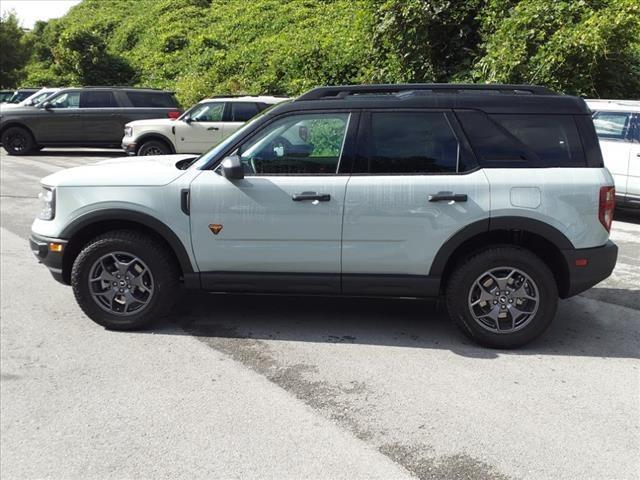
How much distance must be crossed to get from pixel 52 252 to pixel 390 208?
8.51 feet

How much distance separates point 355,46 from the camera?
61.2 feet

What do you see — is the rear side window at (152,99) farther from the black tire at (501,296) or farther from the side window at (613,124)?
the black tire at (501,296)

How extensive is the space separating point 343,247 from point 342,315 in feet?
3.00

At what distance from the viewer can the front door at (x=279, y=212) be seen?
455 cm

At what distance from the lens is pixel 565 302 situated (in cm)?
572

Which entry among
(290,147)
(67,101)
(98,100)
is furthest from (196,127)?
(290,147)

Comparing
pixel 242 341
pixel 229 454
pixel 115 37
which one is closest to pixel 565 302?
pixel 242 341

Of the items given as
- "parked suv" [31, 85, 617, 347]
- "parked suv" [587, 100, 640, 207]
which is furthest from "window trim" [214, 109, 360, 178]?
"parked suv" [587, 100, 640, 207]

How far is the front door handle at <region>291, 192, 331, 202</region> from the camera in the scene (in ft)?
14.8

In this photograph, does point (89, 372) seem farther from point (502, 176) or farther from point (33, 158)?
point (33, 158)

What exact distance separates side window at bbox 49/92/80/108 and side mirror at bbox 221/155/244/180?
1467cm

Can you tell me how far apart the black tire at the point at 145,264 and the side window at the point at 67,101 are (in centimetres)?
1412

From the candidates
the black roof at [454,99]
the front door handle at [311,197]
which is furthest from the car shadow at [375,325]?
the black roof at [454,99]

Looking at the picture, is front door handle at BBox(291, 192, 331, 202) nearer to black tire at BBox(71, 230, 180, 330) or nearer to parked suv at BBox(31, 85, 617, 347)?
parked suv at BBox(31, 85, 617, 347)
